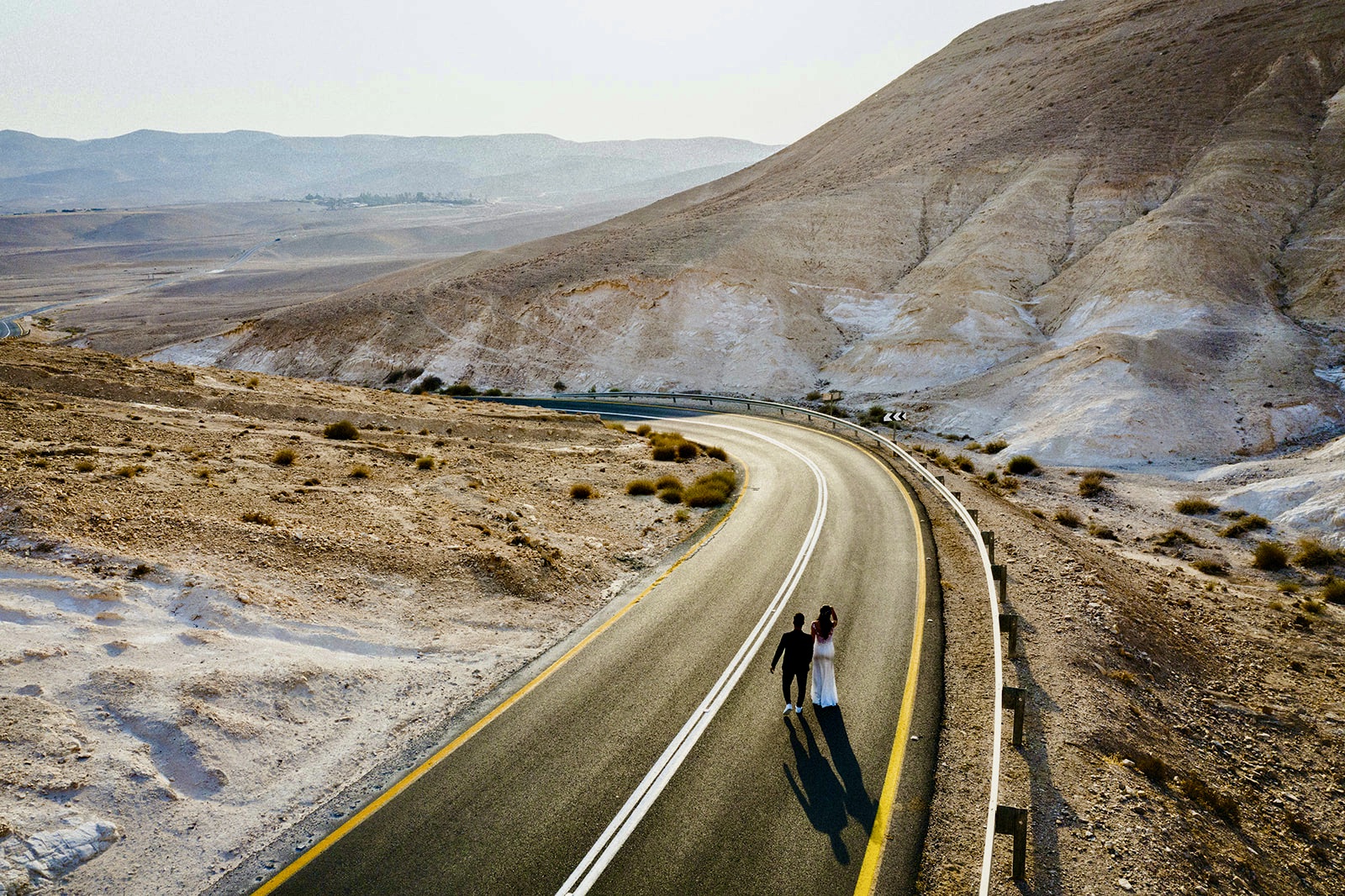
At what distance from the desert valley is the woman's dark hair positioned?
6.12ft

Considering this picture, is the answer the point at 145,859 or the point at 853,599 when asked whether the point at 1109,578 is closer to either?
the point at 853,599

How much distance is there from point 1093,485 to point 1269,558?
7849 mm

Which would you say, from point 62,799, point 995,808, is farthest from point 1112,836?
point 62,799

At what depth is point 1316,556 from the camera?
63.7 feet

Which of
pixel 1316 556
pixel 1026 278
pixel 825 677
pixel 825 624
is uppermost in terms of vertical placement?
pixel 1026 278

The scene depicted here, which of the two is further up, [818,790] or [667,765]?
[818,790]

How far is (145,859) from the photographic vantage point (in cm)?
695

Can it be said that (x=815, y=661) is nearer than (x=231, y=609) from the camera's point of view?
Yes

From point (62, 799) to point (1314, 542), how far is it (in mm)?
27101

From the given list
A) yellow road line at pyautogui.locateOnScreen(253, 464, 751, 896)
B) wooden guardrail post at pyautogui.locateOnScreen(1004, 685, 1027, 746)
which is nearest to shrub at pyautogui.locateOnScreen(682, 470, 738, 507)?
yellow road line at pyautogui.locateOnScreen(253, 464, 751, 896)

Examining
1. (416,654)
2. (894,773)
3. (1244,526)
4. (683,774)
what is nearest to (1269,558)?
(1244,526)

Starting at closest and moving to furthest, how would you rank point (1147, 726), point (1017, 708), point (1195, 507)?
1. point (1017, 708)
2. point (1147, 726)
3. point (1195, 507)

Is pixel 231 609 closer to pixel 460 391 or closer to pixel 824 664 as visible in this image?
pixel 824 664

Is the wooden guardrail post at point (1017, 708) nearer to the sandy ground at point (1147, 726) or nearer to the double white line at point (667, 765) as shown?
the sandy ground at point (1147, 726)
